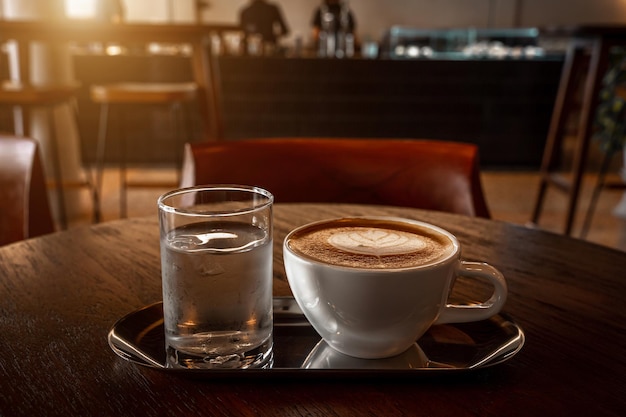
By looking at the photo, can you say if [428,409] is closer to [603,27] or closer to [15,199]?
[15,199]

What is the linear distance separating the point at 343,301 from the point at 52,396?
8.7 inches

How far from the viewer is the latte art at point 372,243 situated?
1.56 ft

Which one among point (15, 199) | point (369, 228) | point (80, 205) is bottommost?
point (80, 205)

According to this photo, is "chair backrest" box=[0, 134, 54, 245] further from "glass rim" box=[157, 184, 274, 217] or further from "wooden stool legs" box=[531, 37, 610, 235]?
"wooden stool legs" box=[531, 37, 610, 235]

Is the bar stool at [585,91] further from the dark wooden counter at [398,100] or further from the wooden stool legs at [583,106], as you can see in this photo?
the dark wooden counter at [398,100]

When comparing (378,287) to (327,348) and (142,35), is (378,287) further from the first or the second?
(142,35)

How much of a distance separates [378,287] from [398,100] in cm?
450

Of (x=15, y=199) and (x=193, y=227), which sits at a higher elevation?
(x=193, y=227)

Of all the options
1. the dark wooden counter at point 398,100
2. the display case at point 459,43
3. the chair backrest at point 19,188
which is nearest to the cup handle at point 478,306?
the chair backrest at point 19,188

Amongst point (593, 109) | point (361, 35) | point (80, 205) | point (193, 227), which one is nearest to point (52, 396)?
point (193, 227)

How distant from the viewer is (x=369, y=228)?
0.56 metres

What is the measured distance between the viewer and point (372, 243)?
0.51m

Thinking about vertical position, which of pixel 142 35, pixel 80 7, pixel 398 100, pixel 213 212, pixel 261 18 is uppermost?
pixel 80 7

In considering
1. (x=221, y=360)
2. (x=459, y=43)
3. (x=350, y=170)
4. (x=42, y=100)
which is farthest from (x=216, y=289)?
(x=459, y=43)
